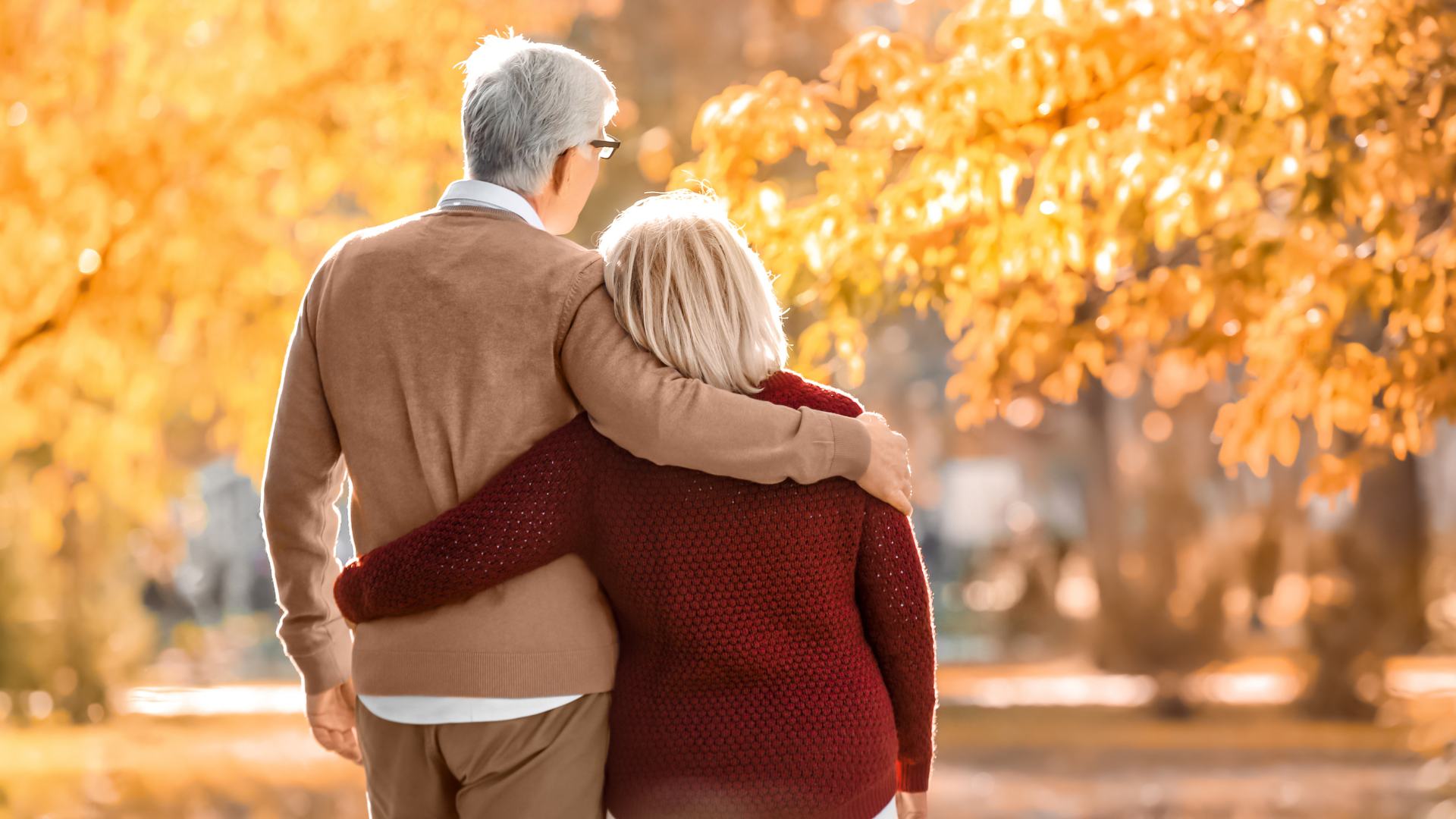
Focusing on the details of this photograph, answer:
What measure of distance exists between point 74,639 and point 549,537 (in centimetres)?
1330

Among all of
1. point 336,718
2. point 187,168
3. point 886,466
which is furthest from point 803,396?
point 187,168

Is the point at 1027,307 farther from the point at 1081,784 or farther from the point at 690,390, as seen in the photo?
the point at 1081,784

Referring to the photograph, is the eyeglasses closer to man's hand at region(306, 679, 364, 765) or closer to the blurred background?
man's hand at region(306, 679, 364, 765)

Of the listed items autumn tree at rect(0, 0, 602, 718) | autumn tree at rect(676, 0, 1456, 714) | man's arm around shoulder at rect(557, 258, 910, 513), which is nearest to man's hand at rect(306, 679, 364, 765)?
man's arm around shoulder at rect(557, 258, 910, 513)

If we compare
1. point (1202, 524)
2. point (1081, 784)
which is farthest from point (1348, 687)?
point (1081, 784)

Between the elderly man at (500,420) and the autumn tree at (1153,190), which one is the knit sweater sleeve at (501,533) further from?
the autumn tree at (1153,190)

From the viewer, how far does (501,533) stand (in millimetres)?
2230

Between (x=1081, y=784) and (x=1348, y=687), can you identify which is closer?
(x=1081, y=784)

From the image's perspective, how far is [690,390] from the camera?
221 centimetres

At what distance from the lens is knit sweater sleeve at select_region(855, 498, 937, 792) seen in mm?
2324

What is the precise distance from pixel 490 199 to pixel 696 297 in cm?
36

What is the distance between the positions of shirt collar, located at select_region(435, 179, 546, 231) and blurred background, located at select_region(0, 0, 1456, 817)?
1759 mm

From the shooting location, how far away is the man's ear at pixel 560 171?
2404 mm

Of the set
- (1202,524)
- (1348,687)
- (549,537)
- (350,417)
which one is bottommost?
(1348,687)
